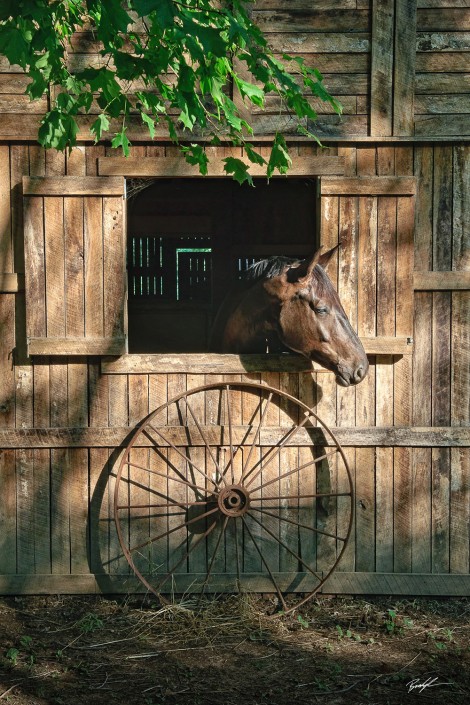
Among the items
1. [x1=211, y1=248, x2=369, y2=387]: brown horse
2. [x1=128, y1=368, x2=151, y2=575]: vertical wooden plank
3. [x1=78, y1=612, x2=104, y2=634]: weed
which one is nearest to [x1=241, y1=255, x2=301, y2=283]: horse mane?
[x1=211, y1=248, x2=369, y2=387]: brown horse

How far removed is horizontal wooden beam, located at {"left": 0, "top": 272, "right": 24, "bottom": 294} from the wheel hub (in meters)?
1.81

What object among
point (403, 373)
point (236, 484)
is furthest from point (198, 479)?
point (403, 373)

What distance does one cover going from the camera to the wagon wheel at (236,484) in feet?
17.2

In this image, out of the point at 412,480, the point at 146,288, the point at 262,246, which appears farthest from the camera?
the point at 146,288

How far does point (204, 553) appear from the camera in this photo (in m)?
5.31

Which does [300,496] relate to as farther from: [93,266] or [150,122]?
[150,122]

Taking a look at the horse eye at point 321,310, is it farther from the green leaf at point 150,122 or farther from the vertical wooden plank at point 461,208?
the green leaf at point 150,122

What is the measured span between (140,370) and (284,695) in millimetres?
2091

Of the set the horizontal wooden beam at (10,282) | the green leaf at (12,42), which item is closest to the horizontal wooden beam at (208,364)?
the horizontal wooden beam at (10,282)

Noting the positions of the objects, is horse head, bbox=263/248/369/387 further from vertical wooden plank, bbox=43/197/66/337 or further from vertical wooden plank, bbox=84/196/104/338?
vertical wooden plank, bbox=43/197/66/337

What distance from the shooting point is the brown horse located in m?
4.87

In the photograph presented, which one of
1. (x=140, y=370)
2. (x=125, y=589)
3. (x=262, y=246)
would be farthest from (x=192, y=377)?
(x=262, y=246)

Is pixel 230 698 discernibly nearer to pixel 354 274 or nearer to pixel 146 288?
pixel 354 274

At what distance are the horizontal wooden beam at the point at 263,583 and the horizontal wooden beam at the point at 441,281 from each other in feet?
6.03
